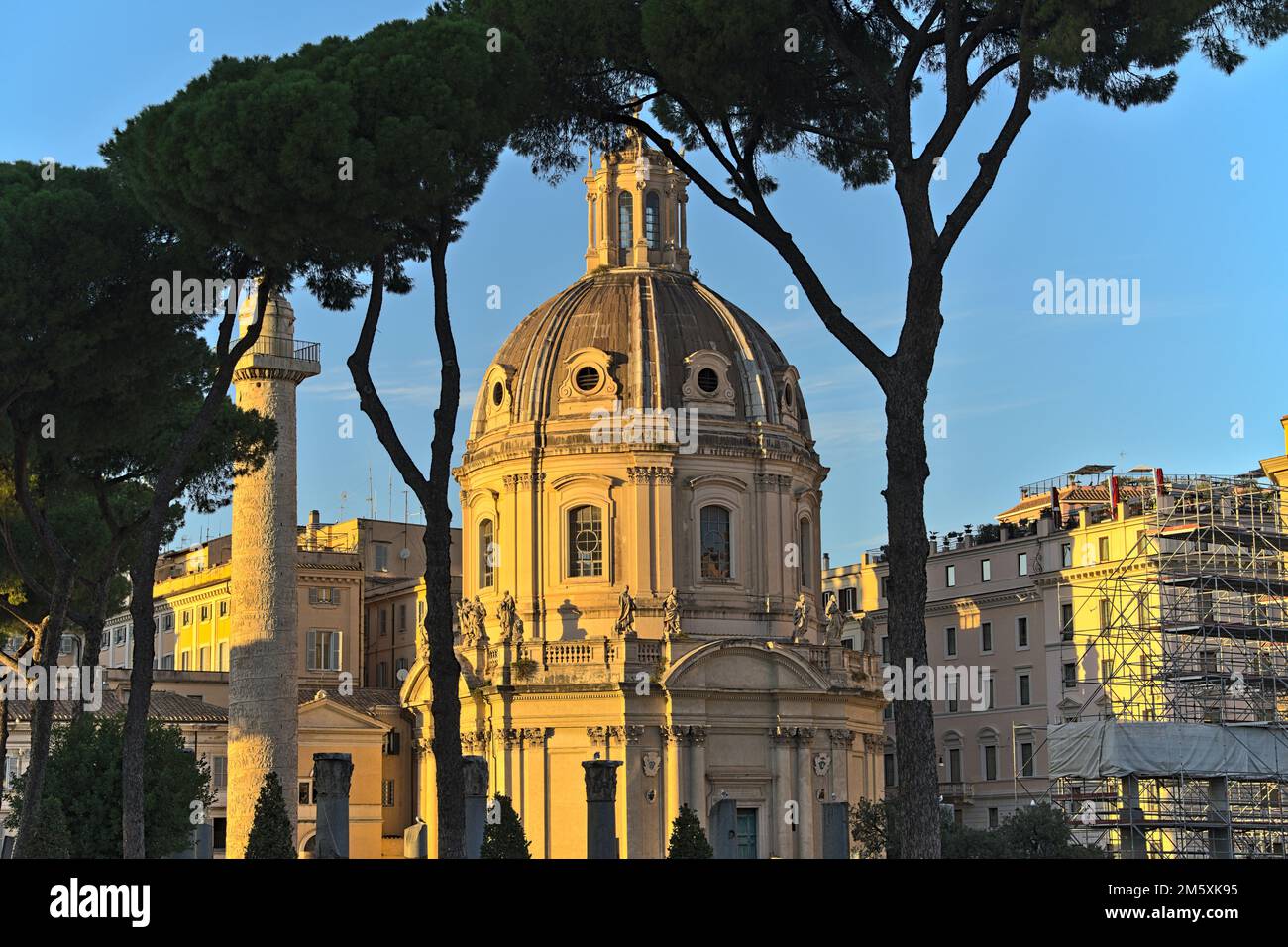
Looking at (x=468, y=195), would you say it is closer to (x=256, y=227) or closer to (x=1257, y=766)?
(x=256, y=227)

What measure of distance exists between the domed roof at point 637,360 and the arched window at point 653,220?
146 cm

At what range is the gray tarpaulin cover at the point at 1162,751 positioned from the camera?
43.6m

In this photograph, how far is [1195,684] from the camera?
163ft

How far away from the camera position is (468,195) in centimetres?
2606

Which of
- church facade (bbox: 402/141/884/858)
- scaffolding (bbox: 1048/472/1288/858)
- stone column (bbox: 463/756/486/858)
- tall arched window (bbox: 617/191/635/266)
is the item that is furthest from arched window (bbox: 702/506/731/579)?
stone column (bbox: 463/756/486/858)

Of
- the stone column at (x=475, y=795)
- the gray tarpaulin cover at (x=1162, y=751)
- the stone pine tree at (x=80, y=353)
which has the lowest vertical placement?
the stone column at (x=475, y=795)

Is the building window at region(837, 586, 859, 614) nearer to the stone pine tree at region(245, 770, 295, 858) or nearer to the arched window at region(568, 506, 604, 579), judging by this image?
the arched window at region(568, 506, 604, 579)

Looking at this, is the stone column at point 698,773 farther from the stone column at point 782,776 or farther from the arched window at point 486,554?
the arched window at point 486,554

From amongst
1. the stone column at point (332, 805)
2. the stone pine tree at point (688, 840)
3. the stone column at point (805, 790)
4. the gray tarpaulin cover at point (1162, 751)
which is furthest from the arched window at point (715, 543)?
the stone column at point (332, 805)

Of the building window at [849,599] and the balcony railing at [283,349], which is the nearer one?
the balcony railing at [283,349]

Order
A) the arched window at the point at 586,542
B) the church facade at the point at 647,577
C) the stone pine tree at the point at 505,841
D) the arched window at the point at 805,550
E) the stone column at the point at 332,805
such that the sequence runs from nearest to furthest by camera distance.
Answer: the stone column at the point at 332,805, the stone pine tree at the point at 505,841, the church facade at the point at 647,577, the arched window at the point at 586,542, the arched window at the point at 805,550

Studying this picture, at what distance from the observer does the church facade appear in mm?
57906

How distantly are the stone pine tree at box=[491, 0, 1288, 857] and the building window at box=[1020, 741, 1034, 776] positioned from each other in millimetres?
44681
